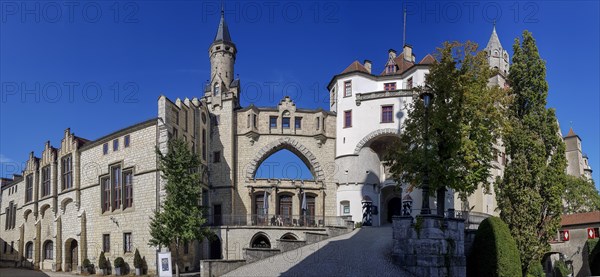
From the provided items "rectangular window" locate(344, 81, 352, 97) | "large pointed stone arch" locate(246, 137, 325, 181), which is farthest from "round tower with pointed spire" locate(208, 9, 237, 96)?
"rectangular window" locate(344, 81, 352, 97)

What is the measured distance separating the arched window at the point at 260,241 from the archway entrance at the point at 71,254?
13.8 meters

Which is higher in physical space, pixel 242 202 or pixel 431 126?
pixel 431 126

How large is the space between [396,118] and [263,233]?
14553 millimetres

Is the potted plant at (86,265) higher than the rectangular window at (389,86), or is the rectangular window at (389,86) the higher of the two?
the rectangular window at (389,86)

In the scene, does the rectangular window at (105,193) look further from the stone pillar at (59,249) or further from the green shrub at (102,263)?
the stone pillar at (59,249)

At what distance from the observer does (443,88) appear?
2477 centimetres

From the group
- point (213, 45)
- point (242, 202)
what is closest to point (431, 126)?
point (242, 202)

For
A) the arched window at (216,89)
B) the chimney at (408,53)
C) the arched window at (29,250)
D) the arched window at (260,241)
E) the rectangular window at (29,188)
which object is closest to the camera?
the arched window at (260,241)

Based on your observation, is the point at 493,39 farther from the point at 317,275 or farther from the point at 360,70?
the point at 317,275

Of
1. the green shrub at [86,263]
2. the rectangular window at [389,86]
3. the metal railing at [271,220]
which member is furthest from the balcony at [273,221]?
the rectangular window at [389,86]

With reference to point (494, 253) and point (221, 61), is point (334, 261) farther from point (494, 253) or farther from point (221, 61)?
point (221, 61)

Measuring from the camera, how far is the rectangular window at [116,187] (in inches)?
1347

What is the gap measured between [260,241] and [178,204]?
12.1 m

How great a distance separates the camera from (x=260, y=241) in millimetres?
38688
